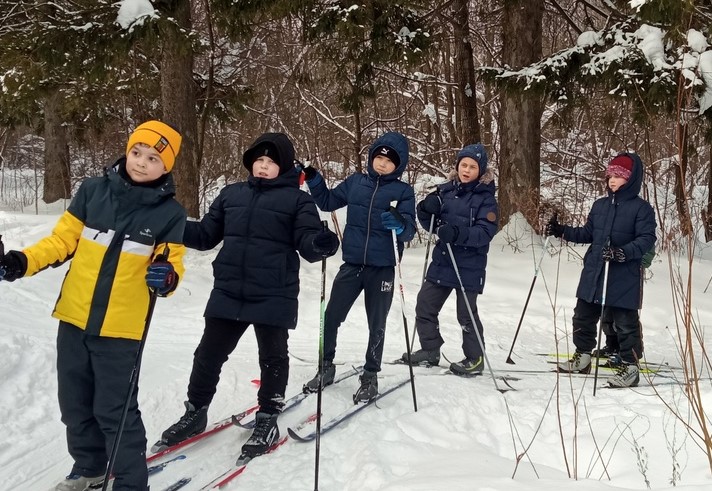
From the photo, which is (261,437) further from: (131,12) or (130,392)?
(131,12)

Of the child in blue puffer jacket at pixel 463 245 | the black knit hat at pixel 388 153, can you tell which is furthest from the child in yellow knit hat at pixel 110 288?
the child in blue puffer jacket at pixel 463 245

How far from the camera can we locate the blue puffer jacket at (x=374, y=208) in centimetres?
420

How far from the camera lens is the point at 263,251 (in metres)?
3.37

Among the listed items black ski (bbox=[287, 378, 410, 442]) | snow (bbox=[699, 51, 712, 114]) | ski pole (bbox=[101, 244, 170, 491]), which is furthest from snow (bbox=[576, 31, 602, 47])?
ski pole (bbox=[101, 244, 170, 491])

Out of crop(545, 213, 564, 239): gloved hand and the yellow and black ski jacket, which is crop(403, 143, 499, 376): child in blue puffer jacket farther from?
the yellow and black ski jacket

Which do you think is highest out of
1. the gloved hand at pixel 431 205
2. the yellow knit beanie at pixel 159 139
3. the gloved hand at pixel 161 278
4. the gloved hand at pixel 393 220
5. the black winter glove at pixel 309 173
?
the yellow knit beanie at pixel 159 139

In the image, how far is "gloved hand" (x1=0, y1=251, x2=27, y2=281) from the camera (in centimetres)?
240

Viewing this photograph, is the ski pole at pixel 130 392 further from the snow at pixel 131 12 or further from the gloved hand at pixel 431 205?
the snow at pixel 131 12

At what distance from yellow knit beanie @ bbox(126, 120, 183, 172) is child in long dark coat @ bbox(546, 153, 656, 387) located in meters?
3.58

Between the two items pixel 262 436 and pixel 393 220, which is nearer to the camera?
pixel 262 436

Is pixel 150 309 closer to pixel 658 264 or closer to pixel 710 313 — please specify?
pixel 710 313

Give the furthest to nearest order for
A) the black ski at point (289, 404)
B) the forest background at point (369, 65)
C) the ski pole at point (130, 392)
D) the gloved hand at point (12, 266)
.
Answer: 1. the forest background at point (369, 65)
2. the black ski at point (289, 404)
3. the ski pole at point (130, 392)
4. the gloved hand at point (12, 266)

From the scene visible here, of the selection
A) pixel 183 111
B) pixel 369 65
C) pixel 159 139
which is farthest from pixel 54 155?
pixel 159 139

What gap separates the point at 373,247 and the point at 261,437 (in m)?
1.51
